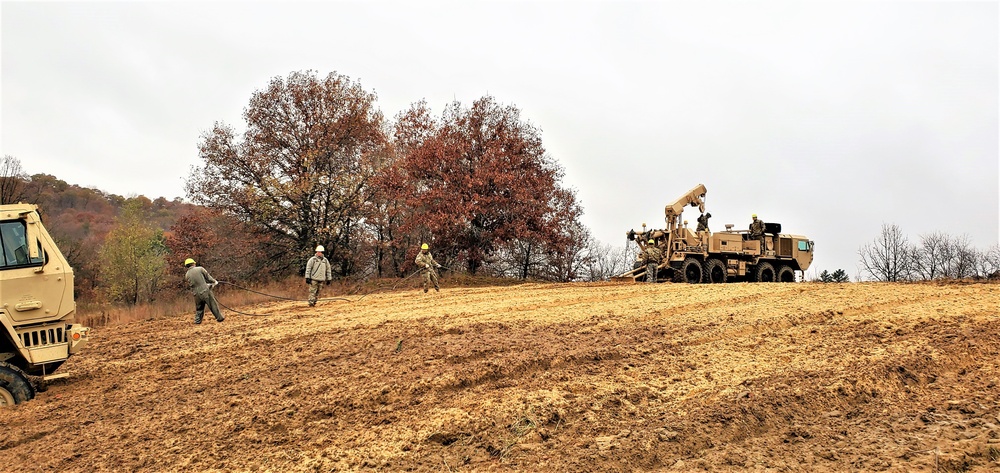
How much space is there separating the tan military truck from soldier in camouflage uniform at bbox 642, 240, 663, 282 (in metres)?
16.6

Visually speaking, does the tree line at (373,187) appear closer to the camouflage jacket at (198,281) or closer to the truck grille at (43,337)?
the camouflage jacket at (198,281)

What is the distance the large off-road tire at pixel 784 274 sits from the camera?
23.7 metres

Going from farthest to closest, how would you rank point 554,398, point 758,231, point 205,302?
point 758,231, point 205,302, point 554,398

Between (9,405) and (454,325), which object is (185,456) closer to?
(9,405)

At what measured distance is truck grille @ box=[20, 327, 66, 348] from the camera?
312 inches

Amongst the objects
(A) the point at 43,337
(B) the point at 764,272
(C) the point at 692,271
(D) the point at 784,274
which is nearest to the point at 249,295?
(A) the point at 43,337

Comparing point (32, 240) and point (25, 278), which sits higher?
point (32, 240)

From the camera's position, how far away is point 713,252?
21.5 metres

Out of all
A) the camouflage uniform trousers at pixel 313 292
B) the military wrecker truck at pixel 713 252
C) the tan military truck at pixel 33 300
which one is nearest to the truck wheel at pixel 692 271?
the military wrecker truck at pixel 713 252

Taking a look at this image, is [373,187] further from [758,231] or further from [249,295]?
A: [758,231]

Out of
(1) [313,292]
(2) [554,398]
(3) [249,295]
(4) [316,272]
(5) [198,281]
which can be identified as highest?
Answer: (4) [316,272]

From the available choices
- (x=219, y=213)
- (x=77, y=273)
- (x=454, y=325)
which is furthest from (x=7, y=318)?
(x=77, y=273)

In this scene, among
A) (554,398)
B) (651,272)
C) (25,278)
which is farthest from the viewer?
(651,272)

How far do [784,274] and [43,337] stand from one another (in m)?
23.4
